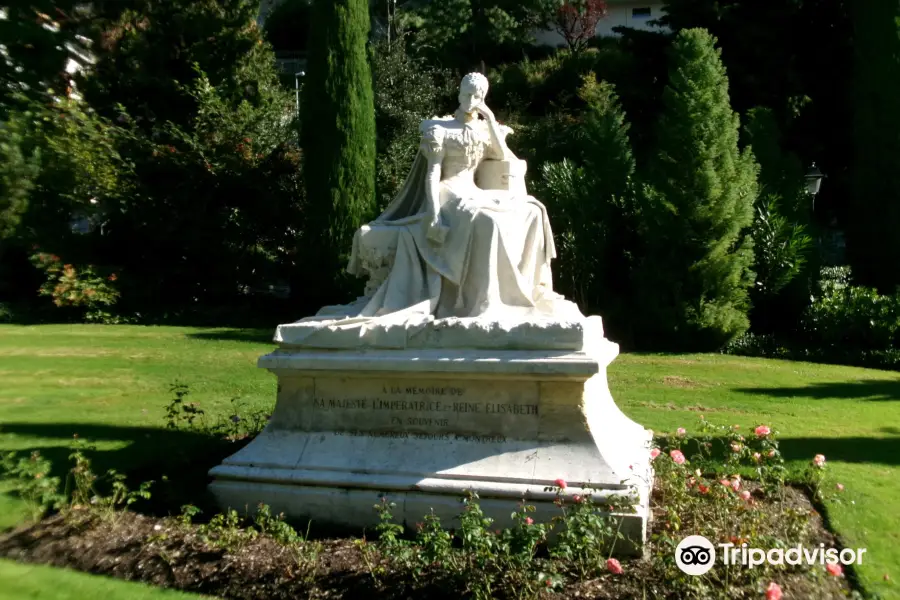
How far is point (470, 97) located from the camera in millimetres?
6000

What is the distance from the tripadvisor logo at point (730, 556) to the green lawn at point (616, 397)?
345 mm

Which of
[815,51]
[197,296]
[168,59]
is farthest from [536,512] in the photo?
[815,51]

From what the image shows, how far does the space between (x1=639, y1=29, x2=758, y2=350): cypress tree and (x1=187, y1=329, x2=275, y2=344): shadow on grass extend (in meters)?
6.79

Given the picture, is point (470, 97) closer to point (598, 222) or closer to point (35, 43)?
point (35, 43)

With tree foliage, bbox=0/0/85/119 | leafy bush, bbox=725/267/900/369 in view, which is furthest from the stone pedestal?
leafy bush, bbox=725/267/900/369

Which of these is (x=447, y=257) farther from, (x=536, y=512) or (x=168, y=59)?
(x=168, y=59)

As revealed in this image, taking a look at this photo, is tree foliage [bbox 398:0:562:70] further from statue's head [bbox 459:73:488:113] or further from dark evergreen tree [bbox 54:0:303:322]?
statue's head [bbox 459:73:488:113]

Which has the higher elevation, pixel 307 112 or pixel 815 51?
pixel 815 51

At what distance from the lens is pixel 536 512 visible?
468 centimetres

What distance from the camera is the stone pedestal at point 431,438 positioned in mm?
4797

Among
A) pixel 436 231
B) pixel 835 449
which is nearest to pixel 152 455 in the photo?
pixel 436 231

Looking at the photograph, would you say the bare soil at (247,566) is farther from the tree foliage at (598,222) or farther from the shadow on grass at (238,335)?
the tree foliage at (598,222)

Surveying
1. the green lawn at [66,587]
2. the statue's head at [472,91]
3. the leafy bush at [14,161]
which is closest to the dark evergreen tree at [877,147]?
the statue's head at [472,91]

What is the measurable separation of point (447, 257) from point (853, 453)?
3864mm
